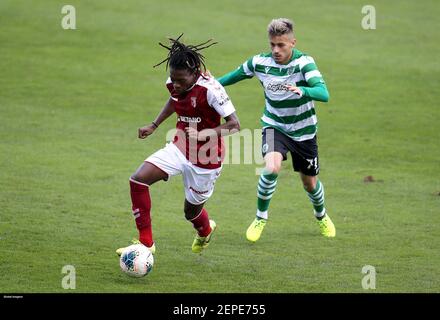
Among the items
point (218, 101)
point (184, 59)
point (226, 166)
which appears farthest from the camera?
point (226, 166)

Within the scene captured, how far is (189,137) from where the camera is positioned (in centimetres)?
924

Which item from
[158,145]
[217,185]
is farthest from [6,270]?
[158,145]

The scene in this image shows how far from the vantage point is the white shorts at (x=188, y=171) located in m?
9.42

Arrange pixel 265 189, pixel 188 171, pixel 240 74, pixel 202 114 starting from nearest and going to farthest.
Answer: pixel 202 114
pixel 188 171
pixel 240 74
pixel 265 189

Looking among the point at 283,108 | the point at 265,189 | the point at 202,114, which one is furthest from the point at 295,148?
the point at 202,114

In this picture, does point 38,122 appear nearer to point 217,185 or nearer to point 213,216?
point 217,185

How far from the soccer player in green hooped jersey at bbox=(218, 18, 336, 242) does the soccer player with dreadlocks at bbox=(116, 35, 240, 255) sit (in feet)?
3.78

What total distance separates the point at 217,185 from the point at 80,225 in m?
3.50

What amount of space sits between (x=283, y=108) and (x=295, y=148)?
54 centimetres

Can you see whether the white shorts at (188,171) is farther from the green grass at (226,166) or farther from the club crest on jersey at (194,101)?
the green grass at (226,166)

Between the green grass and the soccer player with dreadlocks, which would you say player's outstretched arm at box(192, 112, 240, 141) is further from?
the green grass

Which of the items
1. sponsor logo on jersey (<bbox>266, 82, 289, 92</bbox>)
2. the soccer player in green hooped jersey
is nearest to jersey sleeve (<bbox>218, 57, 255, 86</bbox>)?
the soccer player in green hooped jersey

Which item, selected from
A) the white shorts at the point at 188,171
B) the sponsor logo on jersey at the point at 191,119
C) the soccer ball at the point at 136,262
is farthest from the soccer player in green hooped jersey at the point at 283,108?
the soccer ball at the point at 136,262

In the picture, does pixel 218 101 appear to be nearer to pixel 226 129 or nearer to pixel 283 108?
pixel 226 129
